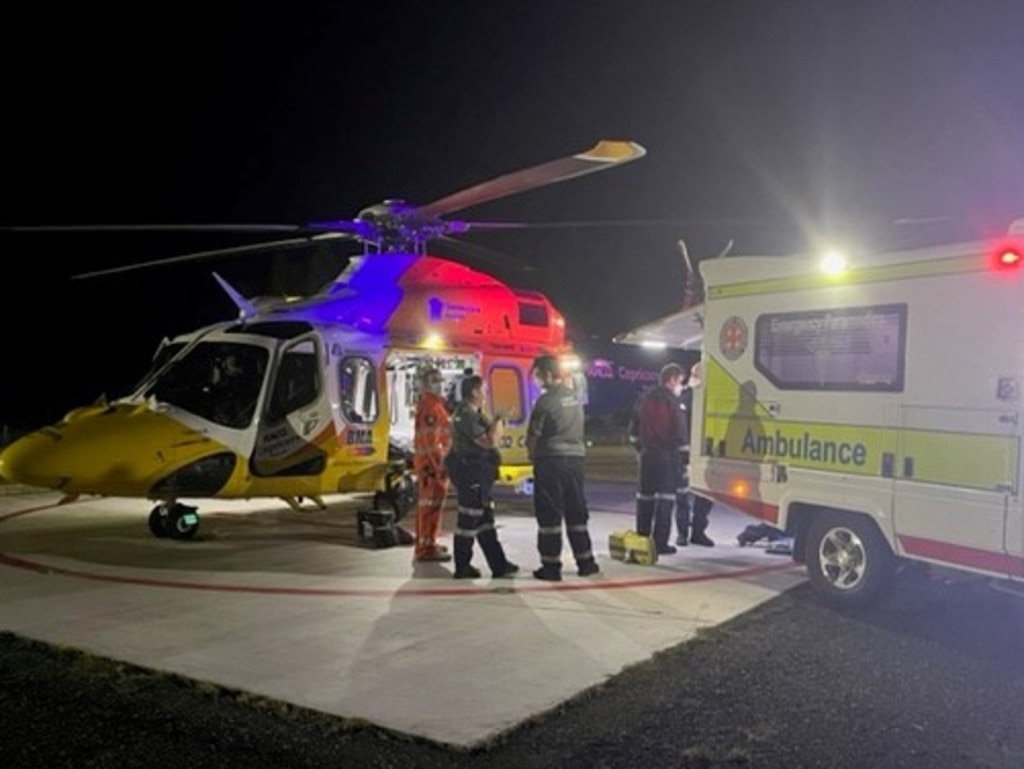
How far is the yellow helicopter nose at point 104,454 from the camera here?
9.02 m

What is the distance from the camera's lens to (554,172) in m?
9.09

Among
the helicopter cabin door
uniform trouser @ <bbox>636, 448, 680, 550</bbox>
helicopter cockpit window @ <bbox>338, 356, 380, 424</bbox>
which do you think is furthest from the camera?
helicopter cockpit window @ <bbox>338, 356, 380, 424</bbox>

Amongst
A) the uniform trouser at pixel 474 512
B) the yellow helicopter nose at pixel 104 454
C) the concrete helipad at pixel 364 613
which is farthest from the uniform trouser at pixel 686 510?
the yellow helicopter nose at pixel 104 454

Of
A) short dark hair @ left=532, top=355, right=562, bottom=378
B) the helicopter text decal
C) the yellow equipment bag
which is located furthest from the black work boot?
the helicopter text decal

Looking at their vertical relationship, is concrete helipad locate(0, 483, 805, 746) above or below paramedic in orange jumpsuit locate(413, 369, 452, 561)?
below

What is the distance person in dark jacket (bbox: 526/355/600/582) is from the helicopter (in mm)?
2214

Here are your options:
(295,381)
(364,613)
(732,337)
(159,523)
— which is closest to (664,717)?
(364,613)

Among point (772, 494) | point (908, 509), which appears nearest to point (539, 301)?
point (772, 494)

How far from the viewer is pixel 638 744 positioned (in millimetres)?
4535

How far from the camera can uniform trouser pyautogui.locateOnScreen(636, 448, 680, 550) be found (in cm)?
936

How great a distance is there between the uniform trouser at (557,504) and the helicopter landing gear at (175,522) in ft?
12.6

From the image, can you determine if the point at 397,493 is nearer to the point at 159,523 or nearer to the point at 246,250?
the point at 159,523

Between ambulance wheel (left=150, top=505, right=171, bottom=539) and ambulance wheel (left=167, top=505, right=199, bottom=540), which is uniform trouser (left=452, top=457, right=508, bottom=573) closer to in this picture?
ambulance wheel (left=167, top=505, right=199, bottom=540)

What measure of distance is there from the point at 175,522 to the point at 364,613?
12.4 feet
